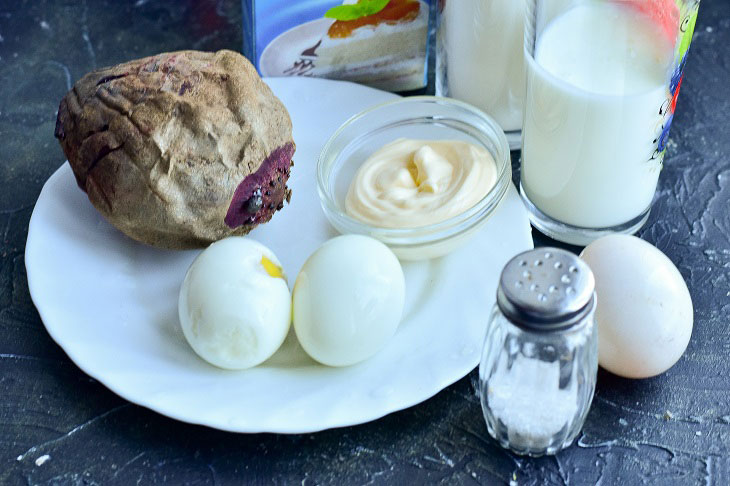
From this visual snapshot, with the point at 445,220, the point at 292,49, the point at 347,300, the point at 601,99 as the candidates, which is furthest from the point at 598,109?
the point at 292,49

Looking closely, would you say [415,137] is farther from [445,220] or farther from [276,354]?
[276,354]

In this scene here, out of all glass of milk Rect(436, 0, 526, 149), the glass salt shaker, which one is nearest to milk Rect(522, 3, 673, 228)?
glass of milk Rect(436, 0, 526, 149)

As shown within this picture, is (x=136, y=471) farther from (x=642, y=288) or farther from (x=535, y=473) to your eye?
(x=642, y=288)

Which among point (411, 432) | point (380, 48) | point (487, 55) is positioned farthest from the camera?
point (380, 48)

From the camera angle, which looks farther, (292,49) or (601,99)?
(292,49)

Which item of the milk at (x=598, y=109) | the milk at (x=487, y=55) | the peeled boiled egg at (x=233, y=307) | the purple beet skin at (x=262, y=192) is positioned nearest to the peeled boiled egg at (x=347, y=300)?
the peeled boiled egg at (x=233, y=307)
